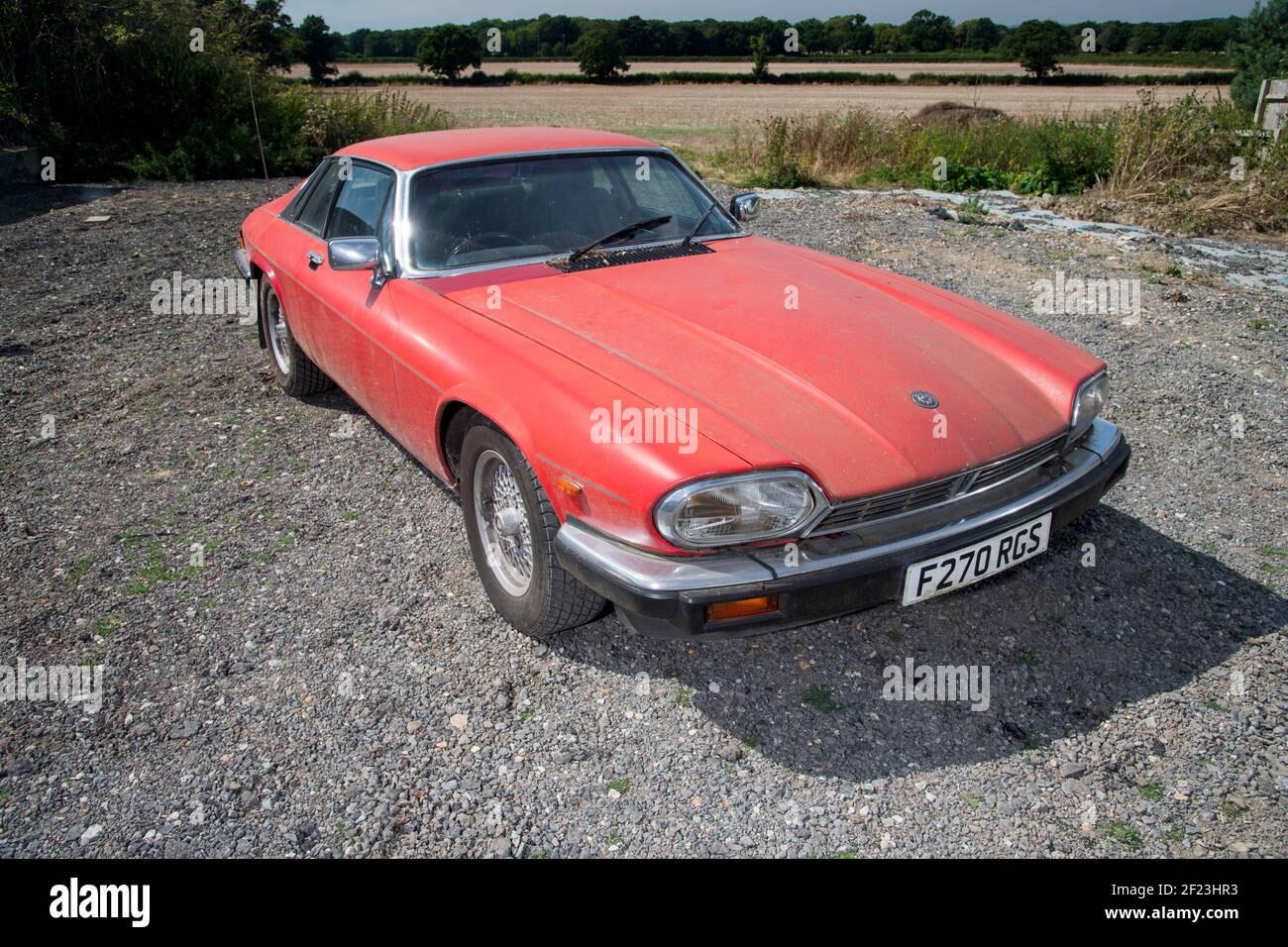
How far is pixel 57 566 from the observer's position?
3369mm

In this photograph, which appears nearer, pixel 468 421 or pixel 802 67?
pixel 468 421

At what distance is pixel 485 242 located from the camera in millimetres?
3447

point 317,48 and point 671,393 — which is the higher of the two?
point 317,48

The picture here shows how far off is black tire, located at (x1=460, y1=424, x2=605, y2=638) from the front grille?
751mm

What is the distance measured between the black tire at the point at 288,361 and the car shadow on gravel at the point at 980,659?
2630 mm

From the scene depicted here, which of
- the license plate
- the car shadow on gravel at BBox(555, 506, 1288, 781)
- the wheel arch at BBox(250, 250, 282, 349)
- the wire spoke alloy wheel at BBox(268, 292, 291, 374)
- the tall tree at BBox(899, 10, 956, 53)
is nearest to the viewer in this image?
the license plate

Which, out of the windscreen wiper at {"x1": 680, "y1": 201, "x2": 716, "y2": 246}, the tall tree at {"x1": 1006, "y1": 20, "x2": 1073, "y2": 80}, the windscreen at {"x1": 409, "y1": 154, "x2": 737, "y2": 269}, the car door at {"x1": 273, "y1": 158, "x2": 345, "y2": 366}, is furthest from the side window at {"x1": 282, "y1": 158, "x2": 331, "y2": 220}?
the tall tree at {"x1": 1006, "y1": 20, "x2": 1073, "y2": 80}

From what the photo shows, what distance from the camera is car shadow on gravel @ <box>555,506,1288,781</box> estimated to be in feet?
8.20

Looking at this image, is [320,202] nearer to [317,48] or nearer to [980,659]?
[980,659]

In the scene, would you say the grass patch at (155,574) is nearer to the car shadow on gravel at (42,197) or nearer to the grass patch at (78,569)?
the grass patch at (78,569)

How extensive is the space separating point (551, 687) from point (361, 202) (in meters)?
2.44

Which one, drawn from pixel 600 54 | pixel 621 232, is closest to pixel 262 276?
pixel 621 232

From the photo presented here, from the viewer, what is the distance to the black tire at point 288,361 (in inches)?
185

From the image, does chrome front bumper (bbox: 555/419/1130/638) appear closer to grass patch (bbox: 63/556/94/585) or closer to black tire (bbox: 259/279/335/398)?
grass patch (bbox: 63/556/94/585)
